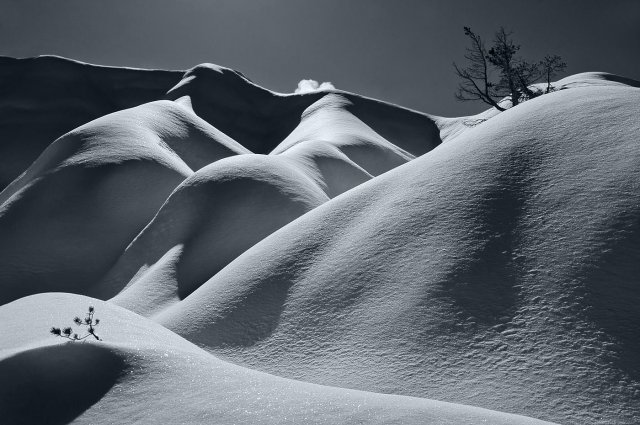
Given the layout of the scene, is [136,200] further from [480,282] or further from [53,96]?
[53,96]

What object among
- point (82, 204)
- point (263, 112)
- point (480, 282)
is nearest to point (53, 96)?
point (263, 112)

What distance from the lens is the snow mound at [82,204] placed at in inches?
798

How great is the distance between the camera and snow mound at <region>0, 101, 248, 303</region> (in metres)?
20.3

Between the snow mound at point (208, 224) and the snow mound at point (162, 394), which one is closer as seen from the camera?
the snow mound at point (162, 394)

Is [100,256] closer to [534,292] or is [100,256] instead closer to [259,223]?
[259,223]

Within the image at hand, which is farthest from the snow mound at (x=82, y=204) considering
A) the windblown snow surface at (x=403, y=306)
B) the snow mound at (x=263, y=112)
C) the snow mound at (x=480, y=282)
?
the snow mound at (x=263, y=112)

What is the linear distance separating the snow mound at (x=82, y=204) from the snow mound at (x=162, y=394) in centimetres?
1414

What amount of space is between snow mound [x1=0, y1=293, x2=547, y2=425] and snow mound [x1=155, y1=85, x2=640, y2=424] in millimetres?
1828

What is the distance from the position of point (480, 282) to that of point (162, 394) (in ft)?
15.2

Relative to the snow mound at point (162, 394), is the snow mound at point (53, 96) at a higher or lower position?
higher

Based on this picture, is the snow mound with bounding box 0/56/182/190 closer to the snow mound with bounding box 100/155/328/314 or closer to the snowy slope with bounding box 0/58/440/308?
the snowy slope with bounding box 0/58/440/308

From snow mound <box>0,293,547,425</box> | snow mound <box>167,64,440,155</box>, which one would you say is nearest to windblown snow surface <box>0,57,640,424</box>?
snow mound <box>0,293,547,425</box>

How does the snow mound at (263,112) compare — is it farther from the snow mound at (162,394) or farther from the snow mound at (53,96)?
the snow mound at (162,394)

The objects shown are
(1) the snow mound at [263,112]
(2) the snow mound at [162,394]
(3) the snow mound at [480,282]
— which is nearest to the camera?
(2) the snow mound at [162,394]
